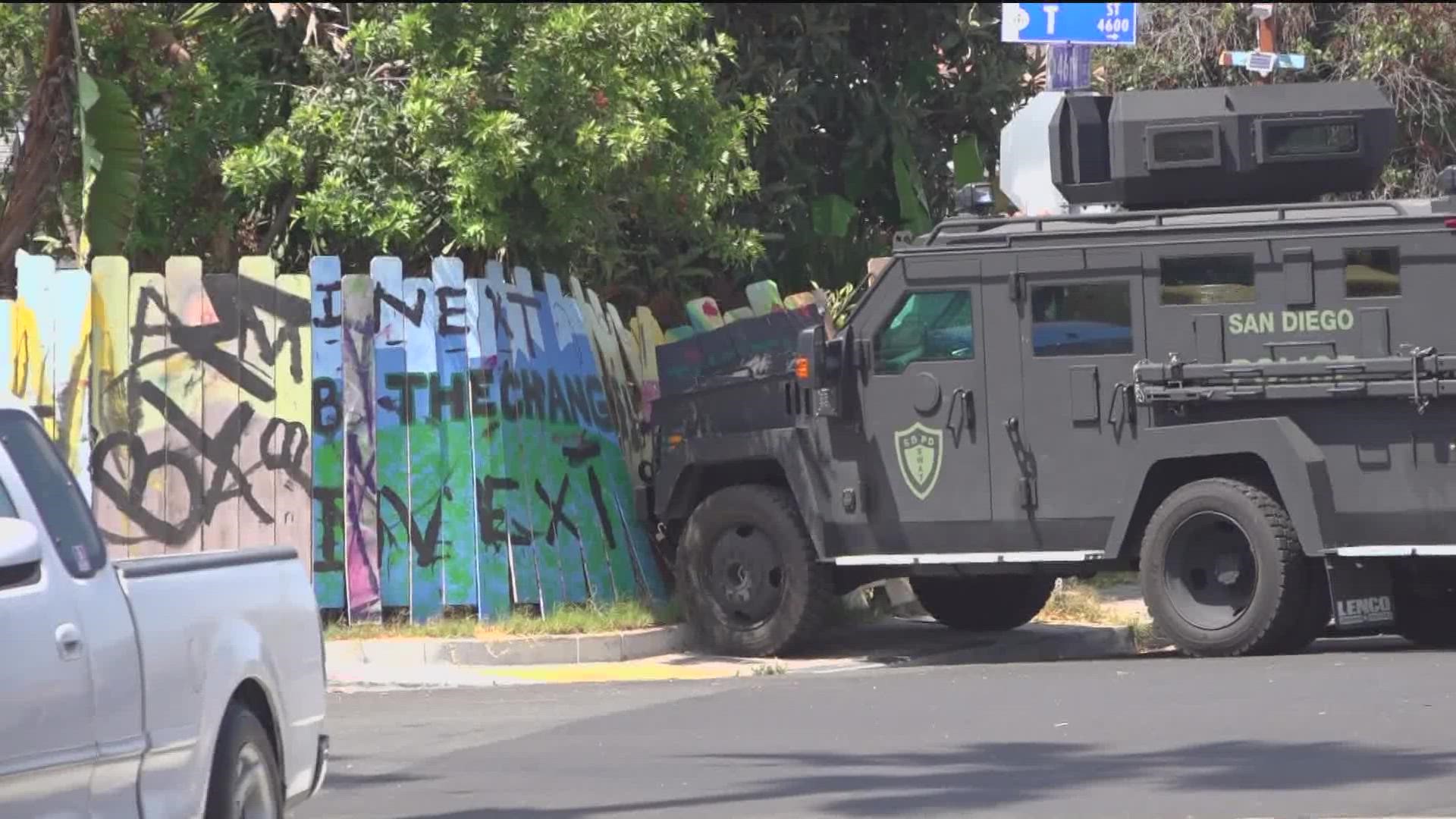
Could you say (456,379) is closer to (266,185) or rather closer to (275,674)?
(266,185)

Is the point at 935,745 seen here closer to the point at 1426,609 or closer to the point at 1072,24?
the point at 1426,609

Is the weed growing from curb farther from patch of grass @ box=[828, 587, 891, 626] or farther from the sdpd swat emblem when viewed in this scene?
the sdpd swat emblem

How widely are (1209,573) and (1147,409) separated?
37.8 inches

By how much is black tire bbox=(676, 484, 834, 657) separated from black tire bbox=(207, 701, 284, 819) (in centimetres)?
696

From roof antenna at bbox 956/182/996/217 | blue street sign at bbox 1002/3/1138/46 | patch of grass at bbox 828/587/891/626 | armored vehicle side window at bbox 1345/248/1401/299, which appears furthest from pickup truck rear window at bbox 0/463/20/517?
blue street sign at bbox 1002/3/1138/46

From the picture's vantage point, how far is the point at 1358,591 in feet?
40.9

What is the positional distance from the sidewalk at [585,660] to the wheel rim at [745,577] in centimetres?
28

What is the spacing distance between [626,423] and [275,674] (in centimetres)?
893

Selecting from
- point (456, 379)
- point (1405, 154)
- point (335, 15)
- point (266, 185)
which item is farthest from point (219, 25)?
point (1405, 154)

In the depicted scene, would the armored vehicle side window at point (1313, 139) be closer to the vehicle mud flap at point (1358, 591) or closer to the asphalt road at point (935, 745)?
the vehicle mud flap at point (1358, 591)

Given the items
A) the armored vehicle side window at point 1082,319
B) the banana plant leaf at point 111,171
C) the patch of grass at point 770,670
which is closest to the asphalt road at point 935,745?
the patch of grass at point 770,670

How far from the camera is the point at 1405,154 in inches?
953

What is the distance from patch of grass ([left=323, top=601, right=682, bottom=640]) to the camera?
13.5m

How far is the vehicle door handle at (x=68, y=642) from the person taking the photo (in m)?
5.30
